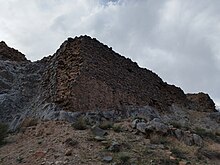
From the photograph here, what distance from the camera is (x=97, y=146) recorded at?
9.78 m

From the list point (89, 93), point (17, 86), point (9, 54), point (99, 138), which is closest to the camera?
point (99, 138)

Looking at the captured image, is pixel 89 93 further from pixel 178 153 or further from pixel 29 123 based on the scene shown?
pixel 178 153

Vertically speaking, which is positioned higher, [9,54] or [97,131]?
[9,54]

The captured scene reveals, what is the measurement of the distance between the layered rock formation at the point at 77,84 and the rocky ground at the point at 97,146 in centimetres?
158

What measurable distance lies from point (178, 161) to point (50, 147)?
11.6 feet

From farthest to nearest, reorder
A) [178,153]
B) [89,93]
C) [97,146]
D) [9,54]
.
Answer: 1. [9,54]
2. [89,93]
3. [178,153]
4. [97,146]

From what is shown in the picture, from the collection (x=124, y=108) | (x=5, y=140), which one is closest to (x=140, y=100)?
(x=124, y=108)

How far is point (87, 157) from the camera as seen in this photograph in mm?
9016

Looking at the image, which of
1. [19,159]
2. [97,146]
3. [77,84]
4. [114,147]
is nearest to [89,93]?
[77,84]

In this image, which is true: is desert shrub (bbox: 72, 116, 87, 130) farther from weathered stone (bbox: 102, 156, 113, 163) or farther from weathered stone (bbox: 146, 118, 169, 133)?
weathered stone (bbox: 102, 156, 113, 163)

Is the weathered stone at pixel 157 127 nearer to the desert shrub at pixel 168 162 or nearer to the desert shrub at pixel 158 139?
the desert shrub at pixel 158 139

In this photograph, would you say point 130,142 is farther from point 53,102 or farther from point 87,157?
point 53,102

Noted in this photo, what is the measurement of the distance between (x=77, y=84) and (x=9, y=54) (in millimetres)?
8288

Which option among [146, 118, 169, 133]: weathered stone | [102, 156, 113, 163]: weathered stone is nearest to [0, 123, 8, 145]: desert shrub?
[102, 156, 113, 163]: weathered stone
